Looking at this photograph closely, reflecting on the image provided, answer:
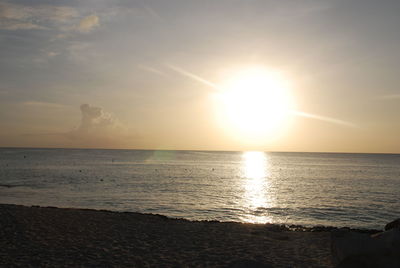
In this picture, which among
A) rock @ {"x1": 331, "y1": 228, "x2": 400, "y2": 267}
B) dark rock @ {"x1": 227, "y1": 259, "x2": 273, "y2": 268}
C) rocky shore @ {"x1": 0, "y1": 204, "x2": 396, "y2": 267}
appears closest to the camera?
rock @ {"x1": 331, "y1": 228, "x2": 400, "y2": 267}

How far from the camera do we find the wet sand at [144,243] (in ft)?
41.3

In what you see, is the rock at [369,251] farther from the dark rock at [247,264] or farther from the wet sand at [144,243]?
the dark rock at [247,264]

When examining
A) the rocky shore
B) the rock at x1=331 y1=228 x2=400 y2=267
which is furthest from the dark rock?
the rock at x1=331 y1=228 x2=400 y2=267

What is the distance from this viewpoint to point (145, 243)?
50.5 feet

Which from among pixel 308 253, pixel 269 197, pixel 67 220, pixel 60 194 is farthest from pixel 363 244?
pixel 60 194

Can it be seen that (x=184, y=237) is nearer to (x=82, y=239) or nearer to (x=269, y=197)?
(x=82, y=239)

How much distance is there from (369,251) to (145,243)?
975 centimetres

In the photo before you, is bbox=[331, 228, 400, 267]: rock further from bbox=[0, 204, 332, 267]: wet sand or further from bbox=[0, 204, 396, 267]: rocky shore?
bbox=[0, 204, 332, 267]: wet sand

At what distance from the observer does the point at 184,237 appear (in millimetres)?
16844

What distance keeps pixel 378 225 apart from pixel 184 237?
18.8 m

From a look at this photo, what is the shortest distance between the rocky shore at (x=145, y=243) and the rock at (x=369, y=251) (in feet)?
6.67

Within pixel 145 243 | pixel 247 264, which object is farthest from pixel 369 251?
pixel 145 243

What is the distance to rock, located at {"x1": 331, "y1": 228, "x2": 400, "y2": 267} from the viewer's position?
33.6 ft

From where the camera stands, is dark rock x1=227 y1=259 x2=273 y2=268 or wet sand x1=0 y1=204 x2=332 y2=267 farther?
wet sand x1=0 y1=204 x2=332 y2=267
